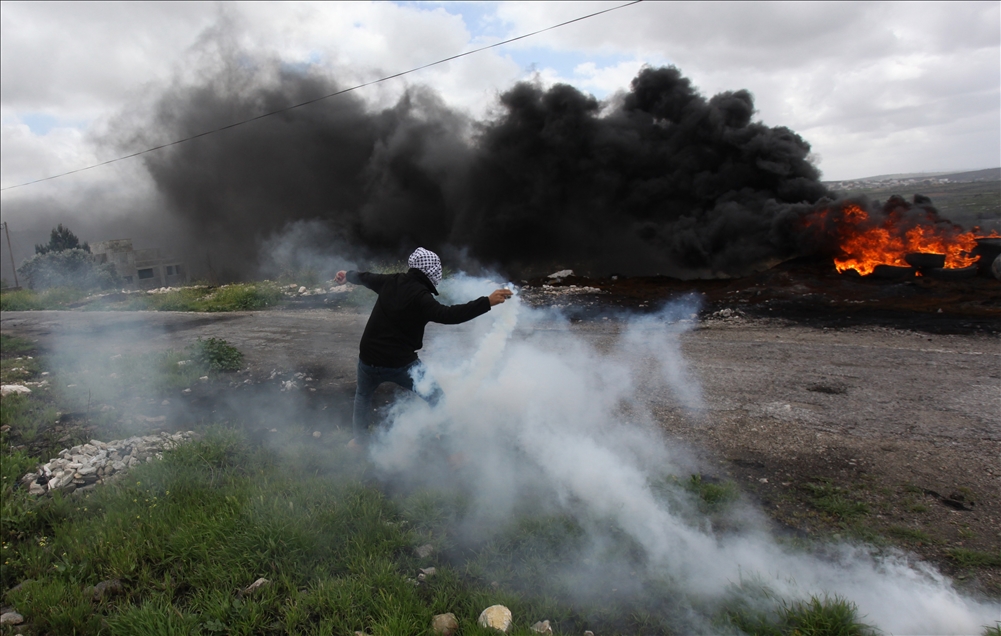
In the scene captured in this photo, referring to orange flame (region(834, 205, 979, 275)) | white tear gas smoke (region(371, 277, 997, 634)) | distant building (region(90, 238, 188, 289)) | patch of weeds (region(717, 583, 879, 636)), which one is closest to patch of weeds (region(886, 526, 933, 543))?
white tear gas smoke (region(371, 277, 997, 634))

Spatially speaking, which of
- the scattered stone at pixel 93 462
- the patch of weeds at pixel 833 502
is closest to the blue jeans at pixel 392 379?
the scattered stone at pixel 93 462

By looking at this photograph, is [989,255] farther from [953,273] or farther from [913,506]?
[913,506]

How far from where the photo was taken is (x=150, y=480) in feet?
13.5

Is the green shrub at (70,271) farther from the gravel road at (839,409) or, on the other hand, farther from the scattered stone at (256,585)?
the scattered stone at (256,585)

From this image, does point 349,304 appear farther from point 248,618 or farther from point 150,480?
point 248,618

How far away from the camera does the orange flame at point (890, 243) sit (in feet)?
36.5

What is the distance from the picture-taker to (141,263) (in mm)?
32781

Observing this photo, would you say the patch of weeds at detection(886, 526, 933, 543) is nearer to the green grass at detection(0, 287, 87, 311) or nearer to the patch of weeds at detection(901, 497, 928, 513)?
the patch of weeds at detection(901, 497, 928, 513)

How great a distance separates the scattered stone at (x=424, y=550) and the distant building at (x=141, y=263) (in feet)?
110

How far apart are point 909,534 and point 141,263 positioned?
126 feet

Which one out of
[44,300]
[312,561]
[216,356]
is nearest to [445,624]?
[312,561]

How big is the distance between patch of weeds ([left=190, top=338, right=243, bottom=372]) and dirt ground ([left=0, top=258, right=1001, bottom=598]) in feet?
1.02

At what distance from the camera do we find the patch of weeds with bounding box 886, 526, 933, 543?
3.00 meters

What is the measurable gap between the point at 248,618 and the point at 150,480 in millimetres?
1960
